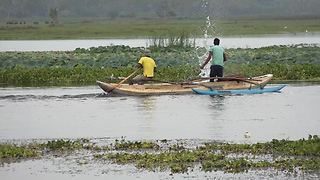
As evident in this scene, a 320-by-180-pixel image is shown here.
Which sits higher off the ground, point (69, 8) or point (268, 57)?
point (69, 8)

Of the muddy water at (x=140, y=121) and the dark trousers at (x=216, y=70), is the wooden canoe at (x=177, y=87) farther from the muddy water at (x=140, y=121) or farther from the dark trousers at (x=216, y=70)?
the dark trousers at (x=216, y=70)

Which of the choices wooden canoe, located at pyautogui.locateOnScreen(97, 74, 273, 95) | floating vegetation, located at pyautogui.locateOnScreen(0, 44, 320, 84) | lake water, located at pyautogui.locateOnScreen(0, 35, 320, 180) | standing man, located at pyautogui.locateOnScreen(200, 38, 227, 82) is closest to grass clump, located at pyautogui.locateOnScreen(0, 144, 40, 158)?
lake water, located at pyautogui.locateOnScreen(0, 35, 320, 180)

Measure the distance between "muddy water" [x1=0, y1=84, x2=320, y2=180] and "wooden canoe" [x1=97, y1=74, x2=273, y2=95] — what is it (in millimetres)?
251

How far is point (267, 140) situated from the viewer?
40.6 ft

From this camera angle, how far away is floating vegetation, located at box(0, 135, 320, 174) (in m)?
10.2

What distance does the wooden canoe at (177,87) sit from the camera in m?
20.0

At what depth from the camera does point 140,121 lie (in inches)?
595

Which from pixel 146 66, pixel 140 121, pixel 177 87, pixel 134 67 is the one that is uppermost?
pixel 146 66

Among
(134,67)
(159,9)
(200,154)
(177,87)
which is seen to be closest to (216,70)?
(177,87)

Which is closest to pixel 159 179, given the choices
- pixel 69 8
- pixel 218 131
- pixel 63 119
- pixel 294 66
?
pixel 218 131

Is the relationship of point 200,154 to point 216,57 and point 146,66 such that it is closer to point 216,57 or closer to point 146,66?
point 146,66

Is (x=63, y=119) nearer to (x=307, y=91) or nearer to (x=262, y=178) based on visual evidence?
(x=262, y=178)

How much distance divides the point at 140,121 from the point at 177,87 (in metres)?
5.29

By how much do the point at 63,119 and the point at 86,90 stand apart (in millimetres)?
7078
